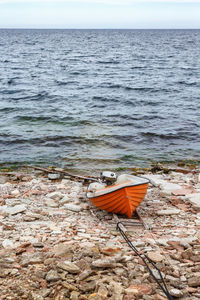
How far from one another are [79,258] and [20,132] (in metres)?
13.5

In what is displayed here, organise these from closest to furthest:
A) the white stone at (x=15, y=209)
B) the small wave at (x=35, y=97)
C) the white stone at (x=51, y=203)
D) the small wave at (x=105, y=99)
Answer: the white stone at (x=15, y=209), the white stone at (x=51, y=203), the small wave at (x=105, y=99), the small wave at (x=35, y=97)

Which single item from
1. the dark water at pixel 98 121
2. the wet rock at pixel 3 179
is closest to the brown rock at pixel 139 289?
the wet rock at pixel 3 179

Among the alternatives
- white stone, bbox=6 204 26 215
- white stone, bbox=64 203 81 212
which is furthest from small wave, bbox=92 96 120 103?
white stone, bbox=6 204 26 215

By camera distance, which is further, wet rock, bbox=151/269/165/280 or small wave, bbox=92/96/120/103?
small wave, bbox=92/96/120/103

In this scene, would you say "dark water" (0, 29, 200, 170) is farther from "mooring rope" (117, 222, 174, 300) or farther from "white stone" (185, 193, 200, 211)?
"mooring rope" (117, 222, 174, 300)

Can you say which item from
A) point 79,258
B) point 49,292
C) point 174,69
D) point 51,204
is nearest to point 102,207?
point 51,204

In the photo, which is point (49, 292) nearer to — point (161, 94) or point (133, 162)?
point (133, 162)

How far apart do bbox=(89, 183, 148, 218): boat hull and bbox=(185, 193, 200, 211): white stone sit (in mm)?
1610

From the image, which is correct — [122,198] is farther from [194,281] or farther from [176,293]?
[176,293]

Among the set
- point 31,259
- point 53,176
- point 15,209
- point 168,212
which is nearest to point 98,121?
point 53,176

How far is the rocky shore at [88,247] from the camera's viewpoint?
4910 millimetres

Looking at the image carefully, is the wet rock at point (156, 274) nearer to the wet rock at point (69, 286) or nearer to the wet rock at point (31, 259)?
the wet rock at point (69, 286)

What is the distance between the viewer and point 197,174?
12.7 m

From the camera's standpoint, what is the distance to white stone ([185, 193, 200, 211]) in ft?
29.1
